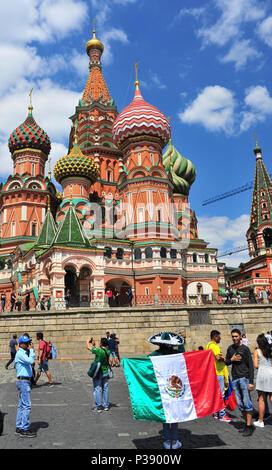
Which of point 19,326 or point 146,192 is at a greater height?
point 146,192

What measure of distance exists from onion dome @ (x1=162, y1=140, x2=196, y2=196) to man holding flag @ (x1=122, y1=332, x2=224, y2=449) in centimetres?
4006

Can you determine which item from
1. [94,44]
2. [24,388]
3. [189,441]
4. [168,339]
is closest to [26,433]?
[24,388]

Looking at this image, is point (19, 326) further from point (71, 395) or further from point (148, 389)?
point (148, 389)

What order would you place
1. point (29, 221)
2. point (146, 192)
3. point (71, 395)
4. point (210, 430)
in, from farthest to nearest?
point (29, 221) → point (146, 192) → point (71, 395) → point (210, 430)

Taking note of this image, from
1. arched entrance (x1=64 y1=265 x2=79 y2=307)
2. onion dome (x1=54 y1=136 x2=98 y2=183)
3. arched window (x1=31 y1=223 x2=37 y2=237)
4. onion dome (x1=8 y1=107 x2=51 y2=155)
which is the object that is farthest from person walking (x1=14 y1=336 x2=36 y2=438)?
onion dome (x1=8 y1=107 x2=51 y2=155)

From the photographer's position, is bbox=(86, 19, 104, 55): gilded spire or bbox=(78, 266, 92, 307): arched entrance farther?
bbox=(86, 19, 104, 55): gilded spire

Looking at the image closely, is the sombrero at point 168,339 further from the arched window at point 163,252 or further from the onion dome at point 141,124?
the onion dome at point 141,124

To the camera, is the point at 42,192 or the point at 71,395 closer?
the point at 71,395

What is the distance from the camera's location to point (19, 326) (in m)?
19.1

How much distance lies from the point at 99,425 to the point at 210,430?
1.99 metres

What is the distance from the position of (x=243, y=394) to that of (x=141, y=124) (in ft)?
107

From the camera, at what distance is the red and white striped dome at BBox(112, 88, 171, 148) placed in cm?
3628

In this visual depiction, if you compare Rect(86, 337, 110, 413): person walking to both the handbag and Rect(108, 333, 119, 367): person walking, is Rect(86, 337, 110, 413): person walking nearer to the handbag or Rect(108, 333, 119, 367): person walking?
the handbag

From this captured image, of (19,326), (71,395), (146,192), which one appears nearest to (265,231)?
(146,192)
